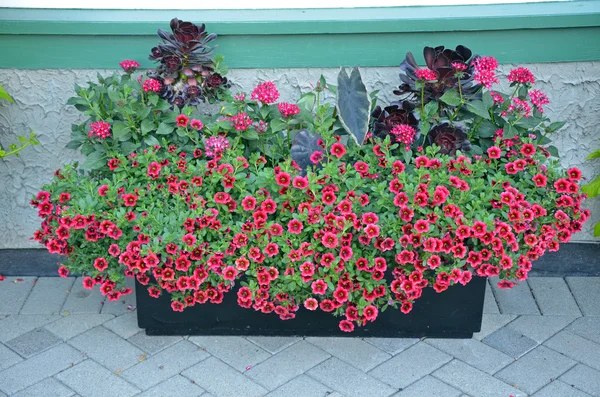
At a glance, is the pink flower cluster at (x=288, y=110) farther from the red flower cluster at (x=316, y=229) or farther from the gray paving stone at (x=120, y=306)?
the gray paving stone at (x=120, y=306)

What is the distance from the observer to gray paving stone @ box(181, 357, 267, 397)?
9.09 feet

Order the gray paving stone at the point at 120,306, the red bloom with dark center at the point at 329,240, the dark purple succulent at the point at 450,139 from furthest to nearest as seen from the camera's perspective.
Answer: the gray paving stone at the point at 120,306, the dark purple succulent at the point at 450,139, the red bloom with dark center at the point at 329,240

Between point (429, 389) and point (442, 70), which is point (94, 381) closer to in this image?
point (429, 389)

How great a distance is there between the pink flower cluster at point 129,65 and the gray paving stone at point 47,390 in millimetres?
1244

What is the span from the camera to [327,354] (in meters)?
2.97

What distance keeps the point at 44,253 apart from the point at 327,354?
1.53 m

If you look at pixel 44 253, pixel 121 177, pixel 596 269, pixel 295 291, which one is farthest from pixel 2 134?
pixel 596 269

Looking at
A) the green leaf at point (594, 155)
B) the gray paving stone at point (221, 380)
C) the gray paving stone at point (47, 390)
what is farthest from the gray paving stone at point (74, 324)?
the green leaf at point (594, 155)

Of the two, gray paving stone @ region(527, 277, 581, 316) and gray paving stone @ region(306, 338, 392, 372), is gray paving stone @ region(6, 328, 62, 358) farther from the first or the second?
gray paving stone @ region(527, 277, 581, 316)

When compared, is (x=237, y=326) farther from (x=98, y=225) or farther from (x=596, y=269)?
(x=596, y=269)

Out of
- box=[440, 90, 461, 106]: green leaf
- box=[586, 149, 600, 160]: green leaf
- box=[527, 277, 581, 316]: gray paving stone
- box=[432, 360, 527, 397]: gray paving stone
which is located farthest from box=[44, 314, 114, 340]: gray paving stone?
box=[586, 149, 600, 160]: green leaf

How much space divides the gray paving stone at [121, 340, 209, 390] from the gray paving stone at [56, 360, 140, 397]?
0.04 meters

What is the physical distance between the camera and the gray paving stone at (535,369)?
9.27ft

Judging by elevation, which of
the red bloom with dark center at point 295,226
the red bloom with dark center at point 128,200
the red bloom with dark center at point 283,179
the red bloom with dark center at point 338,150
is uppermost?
the red bloom with dark center at point 338,150
